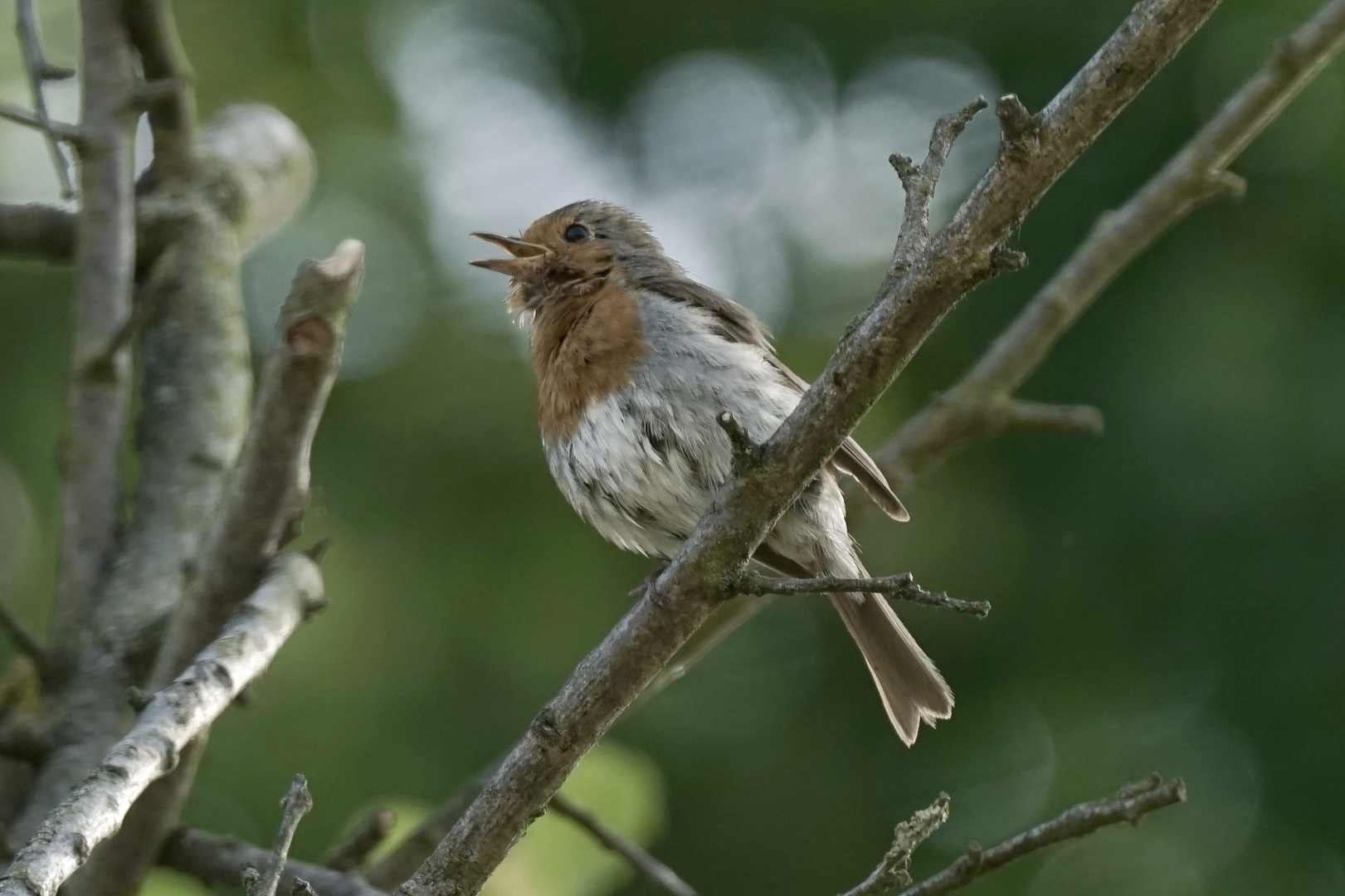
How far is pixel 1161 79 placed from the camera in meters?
5.68

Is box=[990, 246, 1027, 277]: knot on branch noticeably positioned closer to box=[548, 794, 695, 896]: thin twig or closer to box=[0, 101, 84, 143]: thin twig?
box=[548, 794, 695, 896]: thin twig

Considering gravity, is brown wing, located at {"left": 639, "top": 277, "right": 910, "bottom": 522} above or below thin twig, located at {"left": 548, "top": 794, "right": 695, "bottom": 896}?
above

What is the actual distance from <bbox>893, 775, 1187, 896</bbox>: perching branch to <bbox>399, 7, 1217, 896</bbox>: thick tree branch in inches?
22.6

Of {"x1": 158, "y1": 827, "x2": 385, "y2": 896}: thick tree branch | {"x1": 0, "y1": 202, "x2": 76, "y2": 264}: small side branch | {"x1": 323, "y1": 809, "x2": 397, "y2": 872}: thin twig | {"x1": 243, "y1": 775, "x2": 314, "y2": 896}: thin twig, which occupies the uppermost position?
{"x1": 243, "y1": 775, "x2": 314, "y2": 896}: thin twig

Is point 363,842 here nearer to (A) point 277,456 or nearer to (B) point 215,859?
(B) point 215,859

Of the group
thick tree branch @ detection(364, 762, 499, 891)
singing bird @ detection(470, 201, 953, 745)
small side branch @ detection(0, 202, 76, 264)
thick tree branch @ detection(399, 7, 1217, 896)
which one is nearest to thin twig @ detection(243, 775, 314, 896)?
thick tree branch @ detection(399, 7, 1217, 896)

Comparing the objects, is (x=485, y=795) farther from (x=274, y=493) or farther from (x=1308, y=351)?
(x=1308, y=351)

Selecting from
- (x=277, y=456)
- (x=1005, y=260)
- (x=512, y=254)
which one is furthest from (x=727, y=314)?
(x=1005, y=260)

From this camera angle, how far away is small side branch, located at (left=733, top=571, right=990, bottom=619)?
7.45ft

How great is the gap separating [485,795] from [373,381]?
360 cm

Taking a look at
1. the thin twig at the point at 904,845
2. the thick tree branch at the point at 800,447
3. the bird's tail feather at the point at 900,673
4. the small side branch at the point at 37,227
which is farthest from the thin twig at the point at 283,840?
the small side branch at the point at 37,227

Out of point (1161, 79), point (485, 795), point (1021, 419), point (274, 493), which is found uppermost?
point (1161, 79)

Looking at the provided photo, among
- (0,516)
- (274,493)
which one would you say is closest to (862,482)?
(274,493)

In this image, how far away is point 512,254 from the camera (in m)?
4.95
